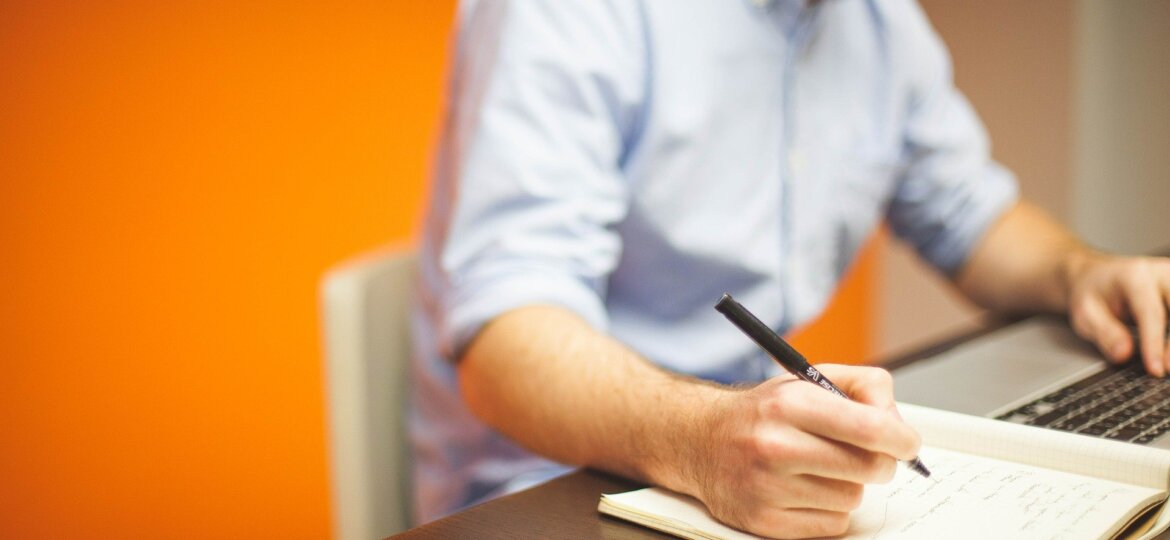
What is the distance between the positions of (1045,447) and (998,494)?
7cm

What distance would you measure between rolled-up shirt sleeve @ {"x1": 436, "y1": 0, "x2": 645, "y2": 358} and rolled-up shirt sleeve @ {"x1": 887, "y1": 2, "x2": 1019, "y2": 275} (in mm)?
496

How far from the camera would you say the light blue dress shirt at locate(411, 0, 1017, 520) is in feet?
2.66

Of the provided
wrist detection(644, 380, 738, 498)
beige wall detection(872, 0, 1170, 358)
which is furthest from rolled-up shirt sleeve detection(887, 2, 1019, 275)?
beige wall detection(872, 0, 1170, 358)

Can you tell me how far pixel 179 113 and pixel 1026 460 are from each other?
1224 millimetres

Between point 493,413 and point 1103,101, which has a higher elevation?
point 1103,101

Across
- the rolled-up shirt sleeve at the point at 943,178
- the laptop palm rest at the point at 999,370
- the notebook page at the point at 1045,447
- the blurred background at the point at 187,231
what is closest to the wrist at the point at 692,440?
the notebook page at the point at 1045,447

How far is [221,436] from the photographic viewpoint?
152cm

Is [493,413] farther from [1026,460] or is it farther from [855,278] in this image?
[855,278]

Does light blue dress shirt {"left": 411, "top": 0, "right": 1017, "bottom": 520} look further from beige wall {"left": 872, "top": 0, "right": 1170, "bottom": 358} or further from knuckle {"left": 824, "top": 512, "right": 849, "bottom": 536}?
beige wall {"left": 872, "top": 0, "right": 1170, "bottom": 358}

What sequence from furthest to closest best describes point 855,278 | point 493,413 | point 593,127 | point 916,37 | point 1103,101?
point 855,278 < point 1103,101 < point 916,37 < point 593,127 < point 493,413

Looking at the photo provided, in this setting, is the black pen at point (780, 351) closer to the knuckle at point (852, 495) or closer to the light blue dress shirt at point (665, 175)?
the knuckle at point (852, 495)

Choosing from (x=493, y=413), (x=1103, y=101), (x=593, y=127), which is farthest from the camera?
(x=1103, y=101)

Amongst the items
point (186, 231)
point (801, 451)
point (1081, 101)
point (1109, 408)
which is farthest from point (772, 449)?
point (1081, 101)

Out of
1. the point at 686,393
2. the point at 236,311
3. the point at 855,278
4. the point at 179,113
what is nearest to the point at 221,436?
the point at 236,311
